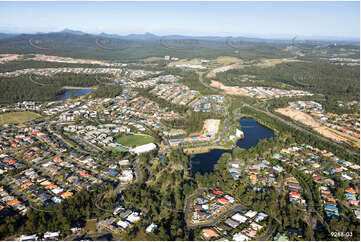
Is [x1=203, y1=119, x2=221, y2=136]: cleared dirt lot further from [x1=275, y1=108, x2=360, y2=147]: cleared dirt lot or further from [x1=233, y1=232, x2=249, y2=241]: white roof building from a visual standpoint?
[x1=233, y1=232, x2=249, y2=241]: white roof building

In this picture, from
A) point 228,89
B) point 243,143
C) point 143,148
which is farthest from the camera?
point 228,89

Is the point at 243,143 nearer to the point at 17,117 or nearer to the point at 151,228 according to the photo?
the point at 151,228

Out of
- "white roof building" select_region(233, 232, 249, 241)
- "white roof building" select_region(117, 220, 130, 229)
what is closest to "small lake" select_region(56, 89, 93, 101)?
"white roof building" select_region(117, 220, 130, 229)

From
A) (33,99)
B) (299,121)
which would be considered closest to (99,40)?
(33,99)

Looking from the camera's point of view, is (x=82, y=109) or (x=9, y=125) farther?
(x=82, y=109)

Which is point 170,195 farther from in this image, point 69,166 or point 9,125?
point 9,125

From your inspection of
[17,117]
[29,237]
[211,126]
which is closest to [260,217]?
[29,237]

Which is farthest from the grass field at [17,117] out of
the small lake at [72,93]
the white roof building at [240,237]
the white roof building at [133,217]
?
the white roof building at [240,237]
